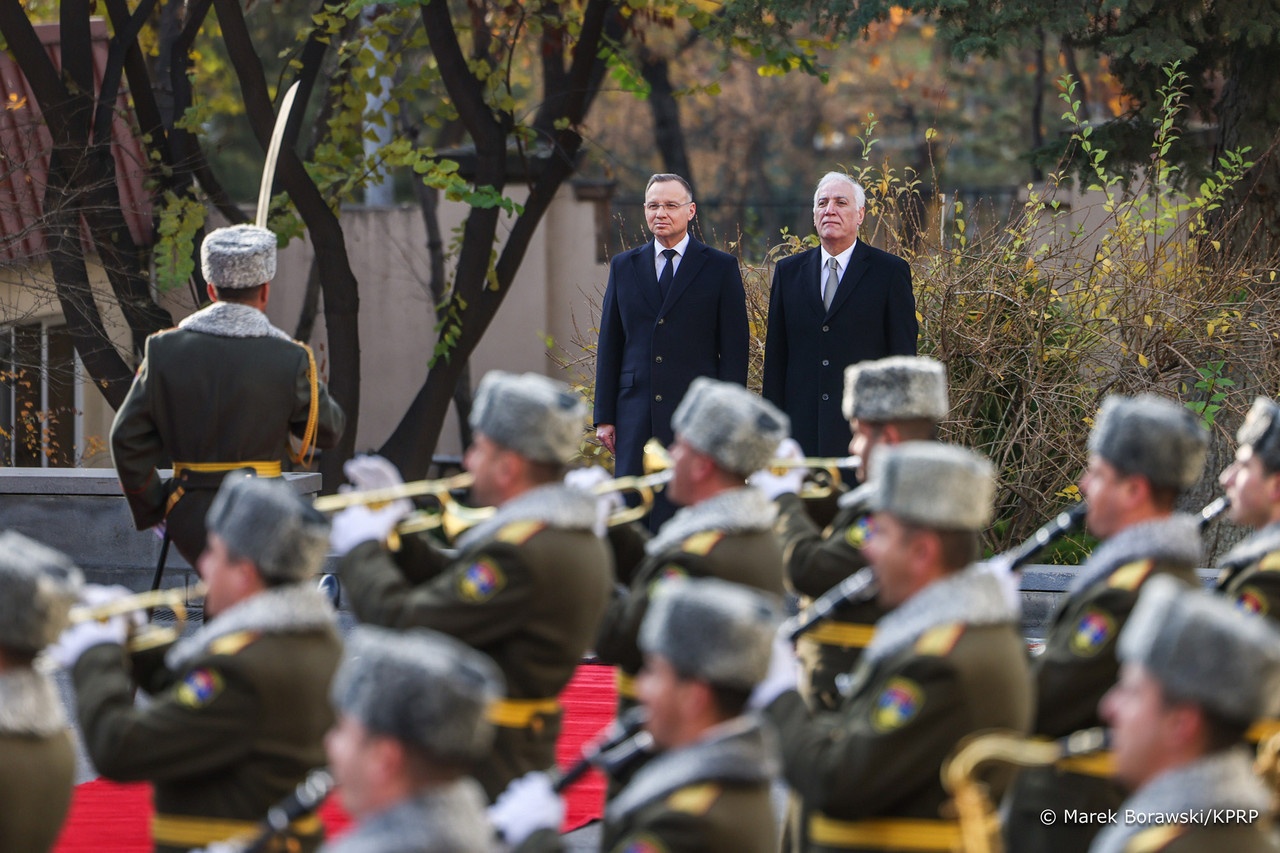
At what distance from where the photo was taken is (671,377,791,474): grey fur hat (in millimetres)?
4406

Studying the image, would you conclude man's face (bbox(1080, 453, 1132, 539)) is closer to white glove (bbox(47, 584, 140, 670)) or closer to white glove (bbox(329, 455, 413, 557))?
white glove (bbox(329, 455, 413, 557))

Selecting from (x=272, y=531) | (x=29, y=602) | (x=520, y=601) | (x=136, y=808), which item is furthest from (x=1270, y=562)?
(x=136, y=808)

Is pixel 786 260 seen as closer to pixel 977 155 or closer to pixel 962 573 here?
pixel 962 573

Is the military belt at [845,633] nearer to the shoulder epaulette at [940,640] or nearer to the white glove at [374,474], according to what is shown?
the white glove at [374,474]

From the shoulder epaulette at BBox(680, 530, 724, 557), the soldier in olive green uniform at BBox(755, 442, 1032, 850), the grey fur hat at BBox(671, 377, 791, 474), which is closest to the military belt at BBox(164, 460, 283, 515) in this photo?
the grey fur hat at BBox(671, 377, 791, 474)

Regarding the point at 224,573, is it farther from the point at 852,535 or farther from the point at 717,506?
the point at 852,535

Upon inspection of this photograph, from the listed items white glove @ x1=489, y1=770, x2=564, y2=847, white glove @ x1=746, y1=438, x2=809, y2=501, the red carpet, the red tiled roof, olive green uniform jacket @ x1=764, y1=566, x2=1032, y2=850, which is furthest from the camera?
the red tiled roof

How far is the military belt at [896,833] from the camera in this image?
3584 mm

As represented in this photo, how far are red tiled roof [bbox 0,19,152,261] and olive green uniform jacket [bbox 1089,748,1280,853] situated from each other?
836cm

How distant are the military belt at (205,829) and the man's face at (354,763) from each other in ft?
2.99

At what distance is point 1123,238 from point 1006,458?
3.96 feet

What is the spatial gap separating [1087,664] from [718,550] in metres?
0.89

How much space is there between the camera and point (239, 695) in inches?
143

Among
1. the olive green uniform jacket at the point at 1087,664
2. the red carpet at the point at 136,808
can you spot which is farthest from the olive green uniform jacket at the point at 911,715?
the red carpet at the point at 136,808
